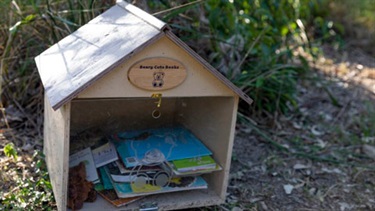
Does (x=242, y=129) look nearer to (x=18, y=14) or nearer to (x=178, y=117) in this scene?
(x=178, y=117)

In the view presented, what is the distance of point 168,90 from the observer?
2.11 metres

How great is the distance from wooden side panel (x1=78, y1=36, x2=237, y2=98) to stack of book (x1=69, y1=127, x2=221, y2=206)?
326mm

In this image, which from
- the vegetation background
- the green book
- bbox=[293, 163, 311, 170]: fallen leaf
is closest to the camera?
the green book

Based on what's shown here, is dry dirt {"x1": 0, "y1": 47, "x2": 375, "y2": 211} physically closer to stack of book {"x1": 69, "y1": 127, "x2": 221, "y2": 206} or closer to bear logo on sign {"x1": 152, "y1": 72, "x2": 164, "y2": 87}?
stack of book {"x1": 69, "y1": 127, "x2": 221, "y2": 206}

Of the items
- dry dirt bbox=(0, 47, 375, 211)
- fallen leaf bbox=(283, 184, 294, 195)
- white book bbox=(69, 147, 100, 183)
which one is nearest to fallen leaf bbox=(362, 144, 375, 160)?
dry dirt bbox=(0, 47, 375, 211)

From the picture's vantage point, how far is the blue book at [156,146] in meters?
2.38

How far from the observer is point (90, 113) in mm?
2568

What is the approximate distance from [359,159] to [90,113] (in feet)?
4.70

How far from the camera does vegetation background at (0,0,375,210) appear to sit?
8.72 feet

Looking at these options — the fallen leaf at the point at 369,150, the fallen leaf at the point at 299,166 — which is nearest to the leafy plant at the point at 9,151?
the fallen leaf at the point at 299,166

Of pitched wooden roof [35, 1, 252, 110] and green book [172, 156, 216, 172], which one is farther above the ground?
pitched wooden roof [35, 1, 252, 110]

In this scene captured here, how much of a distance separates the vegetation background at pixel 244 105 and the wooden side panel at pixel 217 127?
0.62 feet

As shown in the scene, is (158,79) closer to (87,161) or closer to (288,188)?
(87,161)

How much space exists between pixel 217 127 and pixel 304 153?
2.89 ft
